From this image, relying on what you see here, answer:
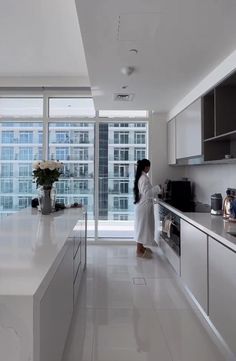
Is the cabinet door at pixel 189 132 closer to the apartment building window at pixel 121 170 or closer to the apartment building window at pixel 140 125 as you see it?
the apartment building window at pixel 140 125

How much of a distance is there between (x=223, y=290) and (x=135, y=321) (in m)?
0.99

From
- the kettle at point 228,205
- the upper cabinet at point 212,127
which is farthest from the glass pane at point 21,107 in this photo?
the kettle at point 228,205

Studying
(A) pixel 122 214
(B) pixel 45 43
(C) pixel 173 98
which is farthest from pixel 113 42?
(A) pixel 122 214

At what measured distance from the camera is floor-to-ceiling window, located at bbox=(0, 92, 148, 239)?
17.5 ft

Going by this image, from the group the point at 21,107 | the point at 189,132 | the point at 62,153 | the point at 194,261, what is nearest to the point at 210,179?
the point at 189,132

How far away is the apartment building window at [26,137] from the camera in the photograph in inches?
212

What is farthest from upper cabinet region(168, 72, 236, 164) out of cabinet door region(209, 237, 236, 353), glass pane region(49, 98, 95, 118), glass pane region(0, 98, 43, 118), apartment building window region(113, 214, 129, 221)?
glass pane region(0, 98, 43, 118)

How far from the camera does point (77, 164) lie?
5.52 metres

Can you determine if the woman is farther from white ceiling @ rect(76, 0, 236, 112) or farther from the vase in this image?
the vase

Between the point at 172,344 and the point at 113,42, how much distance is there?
2.54 meters

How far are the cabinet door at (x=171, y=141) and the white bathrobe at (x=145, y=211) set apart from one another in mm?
757

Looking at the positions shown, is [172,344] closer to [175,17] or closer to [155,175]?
[175,17]

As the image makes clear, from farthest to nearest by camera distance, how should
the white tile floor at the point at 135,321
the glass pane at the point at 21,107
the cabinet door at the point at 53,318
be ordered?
the glass pane at the point at 21,107 < the white tile floor at the point at 135,321 < the cabinet door at the point at 53,318

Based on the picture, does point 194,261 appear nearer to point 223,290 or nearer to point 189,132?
point 223,290
